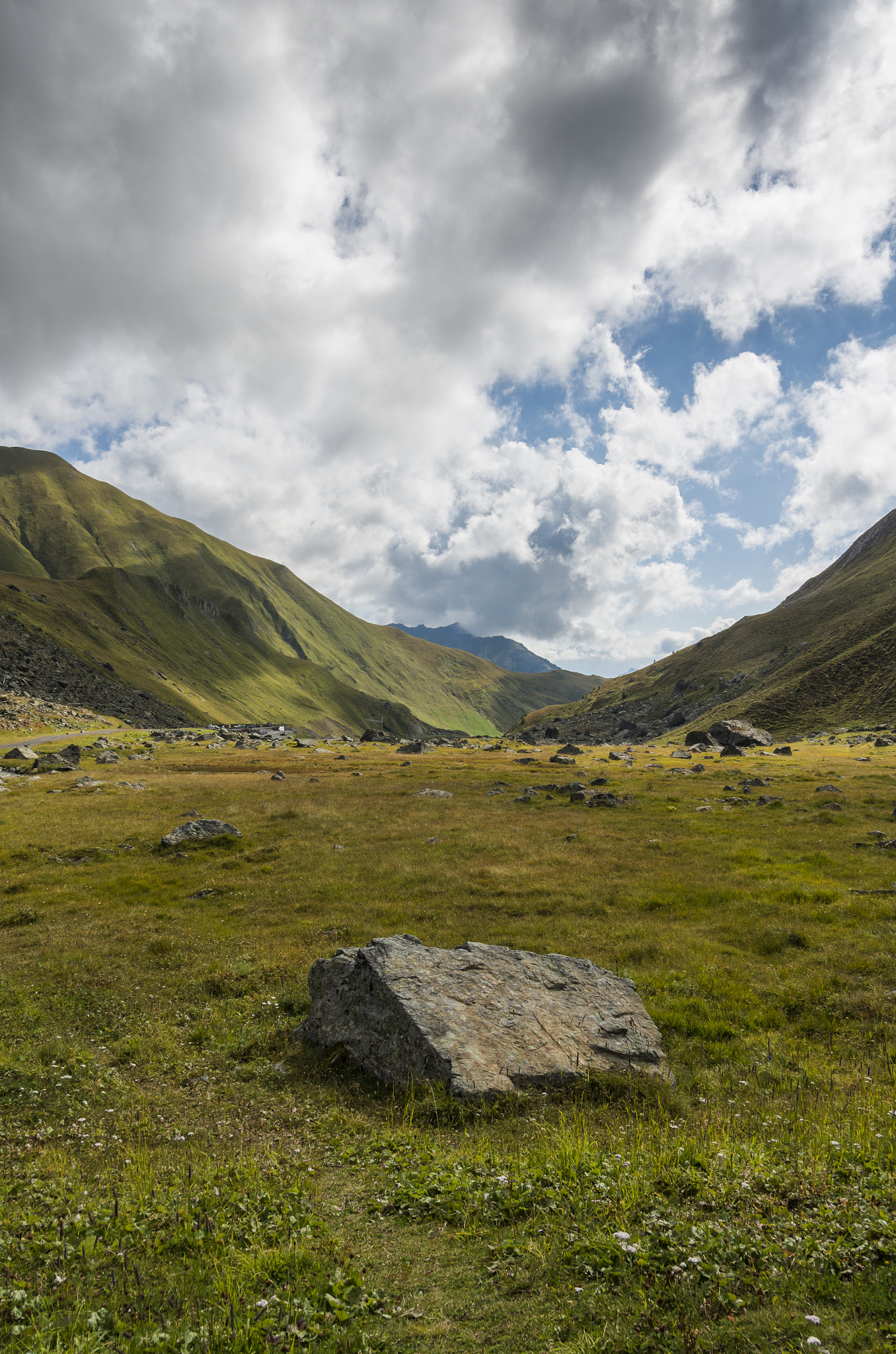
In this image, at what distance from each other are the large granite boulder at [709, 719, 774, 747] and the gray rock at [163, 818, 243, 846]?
103281 mm

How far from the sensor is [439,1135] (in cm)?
982

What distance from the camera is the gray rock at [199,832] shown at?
32.4m

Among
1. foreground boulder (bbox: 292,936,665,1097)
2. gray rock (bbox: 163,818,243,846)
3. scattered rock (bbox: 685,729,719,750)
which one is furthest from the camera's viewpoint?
scattered rock (bbox: 685,729,719,750)

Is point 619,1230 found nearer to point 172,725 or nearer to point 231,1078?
point 231,1078

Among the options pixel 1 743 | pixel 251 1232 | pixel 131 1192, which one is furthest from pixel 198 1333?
pixel 1 743

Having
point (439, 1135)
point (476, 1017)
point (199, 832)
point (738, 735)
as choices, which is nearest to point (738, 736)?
point (738, 735)

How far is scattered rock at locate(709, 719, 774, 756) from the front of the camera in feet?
357

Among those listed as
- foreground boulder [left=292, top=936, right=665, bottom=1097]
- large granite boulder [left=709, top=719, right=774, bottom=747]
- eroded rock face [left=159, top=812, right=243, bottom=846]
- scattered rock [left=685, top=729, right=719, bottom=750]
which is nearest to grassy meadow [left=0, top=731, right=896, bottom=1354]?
foreground boulder [left=292, top=936, right=665, bottom=1097]

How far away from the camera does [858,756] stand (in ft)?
Result: 263

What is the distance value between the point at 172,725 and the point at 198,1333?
174 m

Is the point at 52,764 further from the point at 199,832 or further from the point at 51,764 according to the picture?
the point at 199,832

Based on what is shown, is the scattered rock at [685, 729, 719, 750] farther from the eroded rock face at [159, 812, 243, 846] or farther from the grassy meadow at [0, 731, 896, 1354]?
the eroded rock face at [159, 812, 243, 846]

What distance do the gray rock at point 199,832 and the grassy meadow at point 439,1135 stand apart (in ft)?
15.8

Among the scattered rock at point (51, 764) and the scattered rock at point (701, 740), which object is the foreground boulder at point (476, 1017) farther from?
the scattered rock at point (701, 740)
